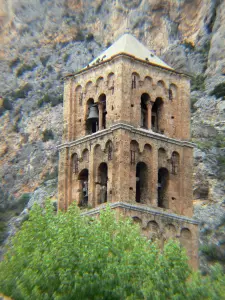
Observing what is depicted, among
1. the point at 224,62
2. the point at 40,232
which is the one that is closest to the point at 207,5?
the point at 224,62

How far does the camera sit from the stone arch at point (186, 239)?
49.4m

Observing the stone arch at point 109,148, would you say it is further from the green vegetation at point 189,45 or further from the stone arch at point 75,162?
the green vegetation at point 189,45

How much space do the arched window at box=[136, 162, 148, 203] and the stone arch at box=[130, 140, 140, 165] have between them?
61 centimetres

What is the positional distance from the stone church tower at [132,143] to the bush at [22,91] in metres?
44.9

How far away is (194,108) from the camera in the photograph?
267 ft

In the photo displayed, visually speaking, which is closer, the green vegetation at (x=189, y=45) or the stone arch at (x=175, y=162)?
the stone arch at (x=175, y=162)

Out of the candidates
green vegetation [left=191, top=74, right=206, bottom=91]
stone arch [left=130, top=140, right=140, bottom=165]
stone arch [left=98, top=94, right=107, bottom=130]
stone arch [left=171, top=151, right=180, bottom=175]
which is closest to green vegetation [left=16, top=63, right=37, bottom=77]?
green vegetation [left=191, top=74, right=206, bottom=91]

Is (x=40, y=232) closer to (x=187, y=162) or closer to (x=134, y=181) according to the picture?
(x=134, y=181)

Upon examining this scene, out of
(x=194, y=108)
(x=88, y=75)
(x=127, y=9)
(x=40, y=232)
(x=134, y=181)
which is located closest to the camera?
(x=40, y=232)

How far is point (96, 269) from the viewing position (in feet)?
127

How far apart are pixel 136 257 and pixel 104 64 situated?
14283mm

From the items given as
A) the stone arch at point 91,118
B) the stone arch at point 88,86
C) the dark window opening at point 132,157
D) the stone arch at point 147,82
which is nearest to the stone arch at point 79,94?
the stone arch at point 88,86

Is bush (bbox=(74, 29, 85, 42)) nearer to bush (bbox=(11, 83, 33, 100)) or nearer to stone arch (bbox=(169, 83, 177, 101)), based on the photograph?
bush (bbox=(11, 83, 33, 100))

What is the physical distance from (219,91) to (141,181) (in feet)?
106
